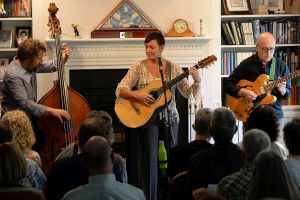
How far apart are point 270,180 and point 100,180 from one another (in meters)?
0.74

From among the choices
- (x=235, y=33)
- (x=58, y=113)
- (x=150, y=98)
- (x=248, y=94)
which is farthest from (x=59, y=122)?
(x=235, y=33)

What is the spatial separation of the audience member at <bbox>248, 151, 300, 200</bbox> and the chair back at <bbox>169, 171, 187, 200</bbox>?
105cm

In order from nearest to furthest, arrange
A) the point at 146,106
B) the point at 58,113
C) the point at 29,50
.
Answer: the point at 58,113, the point at 29,50, the point at 146,106

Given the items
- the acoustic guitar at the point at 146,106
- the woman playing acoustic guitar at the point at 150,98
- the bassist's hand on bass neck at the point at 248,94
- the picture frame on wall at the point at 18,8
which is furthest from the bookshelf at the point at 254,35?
the picture frame on wall at the point at 18,8

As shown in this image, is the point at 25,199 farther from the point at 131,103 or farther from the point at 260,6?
the point at 260,6

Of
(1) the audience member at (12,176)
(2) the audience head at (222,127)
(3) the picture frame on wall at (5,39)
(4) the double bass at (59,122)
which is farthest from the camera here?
(3) the picture frame on wall at (5,39)

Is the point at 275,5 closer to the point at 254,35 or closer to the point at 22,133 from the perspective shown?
the point at 254,35

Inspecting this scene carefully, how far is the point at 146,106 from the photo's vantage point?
5.09 metres

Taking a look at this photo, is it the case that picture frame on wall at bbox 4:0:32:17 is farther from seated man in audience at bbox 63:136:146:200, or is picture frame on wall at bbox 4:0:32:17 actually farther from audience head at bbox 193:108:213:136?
seated man in audience at bbox 63:136:146:200

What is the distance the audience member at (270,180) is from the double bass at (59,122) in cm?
268

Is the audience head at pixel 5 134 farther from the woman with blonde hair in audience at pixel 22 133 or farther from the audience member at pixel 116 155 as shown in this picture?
the audience member at pixel 116 155

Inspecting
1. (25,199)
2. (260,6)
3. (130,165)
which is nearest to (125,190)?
(25,199)

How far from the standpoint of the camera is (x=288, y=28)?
6594 mm

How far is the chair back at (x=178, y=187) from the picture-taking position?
3420 mm
